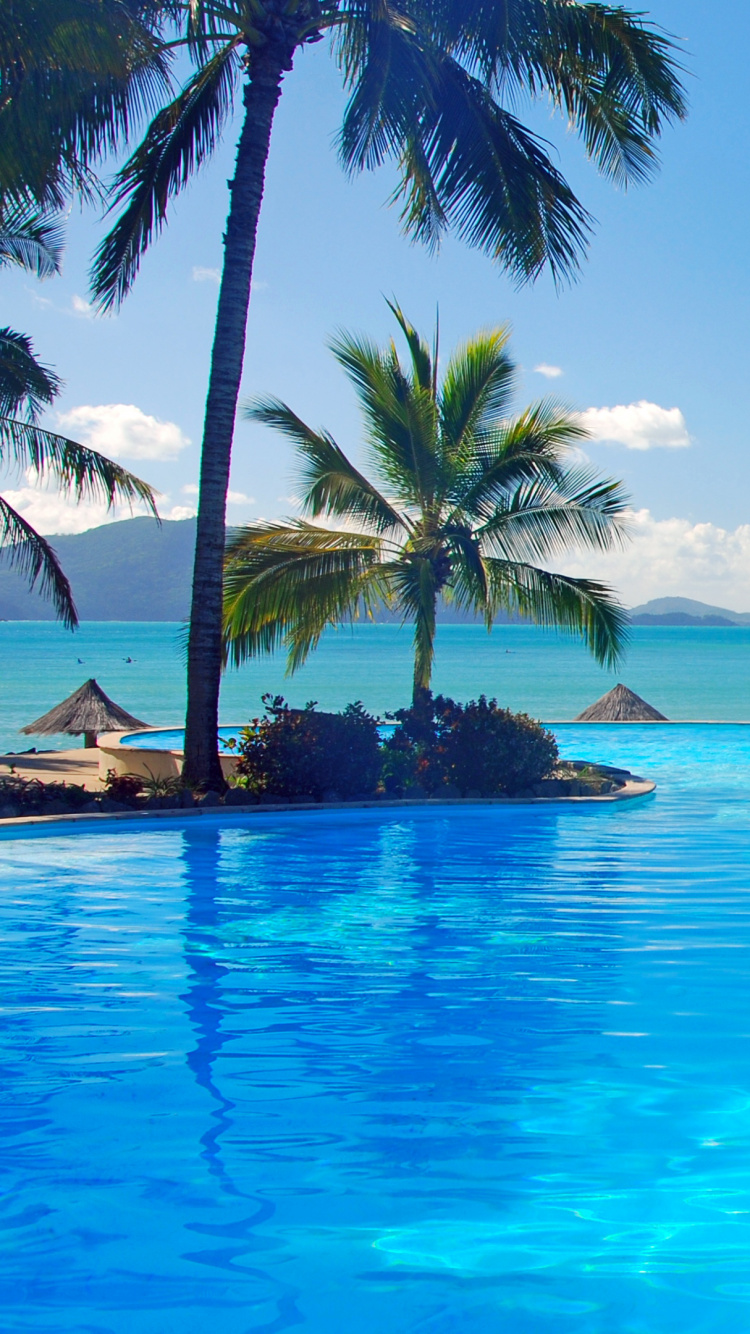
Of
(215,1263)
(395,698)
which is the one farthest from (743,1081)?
(395,698)

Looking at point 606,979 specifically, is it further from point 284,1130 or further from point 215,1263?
point 215,1263

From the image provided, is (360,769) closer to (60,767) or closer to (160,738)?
(60,767)

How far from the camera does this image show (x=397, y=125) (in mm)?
13547

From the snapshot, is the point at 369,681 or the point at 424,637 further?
the point at 369,681

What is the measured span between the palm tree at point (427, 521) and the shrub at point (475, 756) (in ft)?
4.66

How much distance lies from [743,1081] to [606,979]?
1487 mm

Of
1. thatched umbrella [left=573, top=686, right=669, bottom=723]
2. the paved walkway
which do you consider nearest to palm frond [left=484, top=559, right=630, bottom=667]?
the paved walkway

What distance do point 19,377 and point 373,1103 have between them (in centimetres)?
1283

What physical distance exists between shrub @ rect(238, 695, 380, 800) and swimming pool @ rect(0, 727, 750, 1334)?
3395 mm

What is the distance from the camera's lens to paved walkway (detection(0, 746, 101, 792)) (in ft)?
50.2

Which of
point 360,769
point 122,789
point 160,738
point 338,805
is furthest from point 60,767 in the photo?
point 338,805

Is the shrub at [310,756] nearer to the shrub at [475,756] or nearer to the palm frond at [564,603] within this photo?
the shrub at [475,756]

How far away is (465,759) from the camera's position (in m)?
14.2

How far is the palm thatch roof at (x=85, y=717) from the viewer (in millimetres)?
23750
